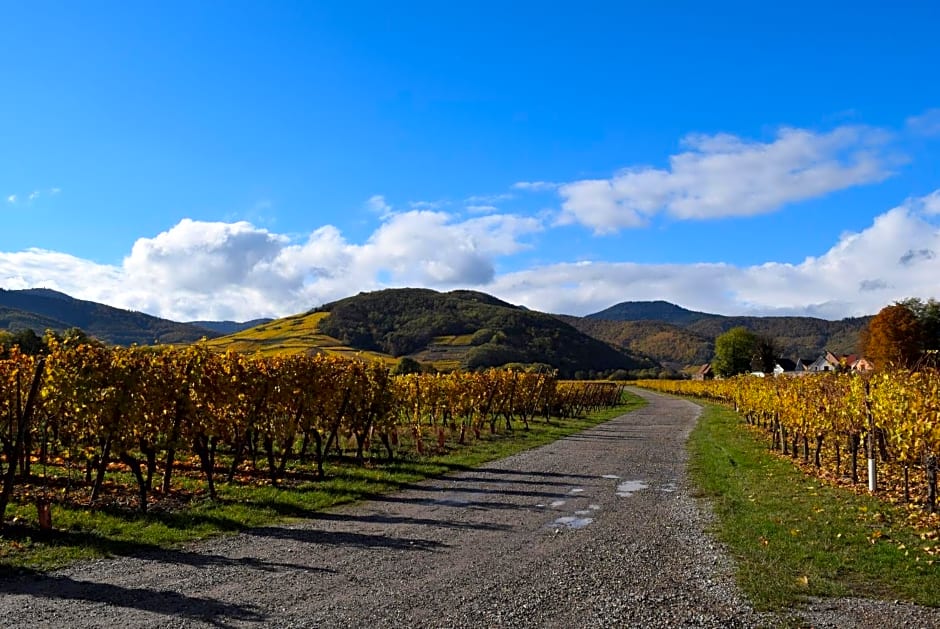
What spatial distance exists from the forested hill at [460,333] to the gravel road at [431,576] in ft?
276

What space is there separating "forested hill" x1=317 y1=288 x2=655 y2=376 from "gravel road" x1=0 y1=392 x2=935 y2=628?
84.2 meters

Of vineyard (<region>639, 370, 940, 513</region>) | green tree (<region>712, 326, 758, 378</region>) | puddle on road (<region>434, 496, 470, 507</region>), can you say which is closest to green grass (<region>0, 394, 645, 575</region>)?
puddle on road (<region>434, 496, 470, 507</region>)

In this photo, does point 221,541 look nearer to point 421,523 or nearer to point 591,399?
point 421,523

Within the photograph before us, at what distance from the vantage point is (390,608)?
21.4 feet

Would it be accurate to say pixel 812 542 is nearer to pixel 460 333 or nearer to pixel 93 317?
pixel 460 333

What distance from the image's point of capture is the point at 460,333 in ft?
431

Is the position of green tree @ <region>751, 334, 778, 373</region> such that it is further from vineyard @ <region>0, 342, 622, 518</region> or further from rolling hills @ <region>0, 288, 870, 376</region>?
vineyard @ <region>0, 342, 622, 518</region>

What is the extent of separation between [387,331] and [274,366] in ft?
381

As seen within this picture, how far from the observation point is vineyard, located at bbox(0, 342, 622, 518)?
10.8 meters

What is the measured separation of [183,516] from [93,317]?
17832 cm

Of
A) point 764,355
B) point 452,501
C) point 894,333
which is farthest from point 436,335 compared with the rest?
point 452,501

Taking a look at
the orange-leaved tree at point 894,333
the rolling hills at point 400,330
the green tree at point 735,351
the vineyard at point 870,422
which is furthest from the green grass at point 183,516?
the green tree at point 735,351

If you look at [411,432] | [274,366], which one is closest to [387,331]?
[411,432]

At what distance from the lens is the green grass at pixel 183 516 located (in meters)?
8.43
